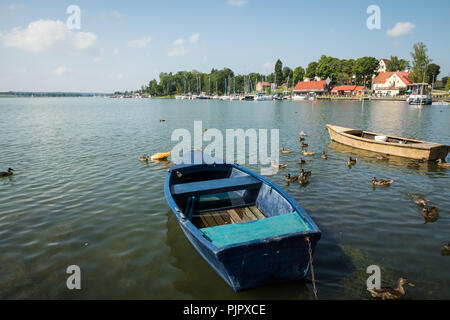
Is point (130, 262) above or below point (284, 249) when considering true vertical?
below

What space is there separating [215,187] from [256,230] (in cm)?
335

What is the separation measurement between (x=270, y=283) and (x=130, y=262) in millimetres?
4088

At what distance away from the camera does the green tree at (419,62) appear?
100875 mm

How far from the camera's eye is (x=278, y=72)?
165 m

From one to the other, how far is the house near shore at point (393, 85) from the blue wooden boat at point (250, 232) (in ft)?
389

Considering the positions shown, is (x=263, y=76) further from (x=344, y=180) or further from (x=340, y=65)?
(x=344, y=180)

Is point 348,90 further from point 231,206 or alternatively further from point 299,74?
point 231,206

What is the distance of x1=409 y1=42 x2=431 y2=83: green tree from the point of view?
331ft

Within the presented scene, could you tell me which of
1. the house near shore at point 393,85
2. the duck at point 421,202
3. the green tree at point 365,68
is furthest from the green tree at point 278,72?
the duck at point 421,202

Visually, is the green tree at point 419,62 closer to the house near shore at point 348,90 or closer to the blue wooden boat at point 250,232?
the house near shore at point 348,90

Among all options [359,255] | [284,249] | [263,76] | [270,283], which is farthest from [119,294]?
[263,76]

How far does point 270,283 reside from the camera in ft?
20.0

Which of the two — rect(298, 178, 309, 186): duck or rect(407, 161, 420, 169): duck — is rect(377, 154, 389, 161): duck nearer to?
rect(407, 161, 420, 169): duck

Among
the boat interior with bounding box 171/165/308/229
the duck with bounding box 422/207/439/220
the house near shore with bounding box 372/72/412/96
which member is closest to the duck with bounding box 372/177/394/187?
the duck with bounding box 422/207/439/220
